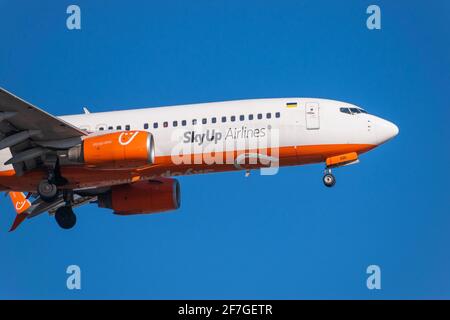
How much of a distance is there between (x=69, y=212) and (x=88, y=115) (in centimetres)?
485

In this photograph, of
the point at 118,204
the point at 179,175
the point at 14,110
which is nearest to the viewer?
the point at 14,110

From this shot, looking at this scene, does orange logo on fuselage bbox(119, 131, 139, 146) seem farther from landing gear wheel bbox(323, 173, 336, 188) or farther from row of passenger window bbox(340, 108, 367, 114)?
row of passenger window bbox(340, 108, 367, 114)

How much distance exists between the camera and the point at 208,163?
50719mm

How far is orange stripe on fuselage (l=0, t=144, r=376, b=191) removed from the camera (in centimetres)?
5069

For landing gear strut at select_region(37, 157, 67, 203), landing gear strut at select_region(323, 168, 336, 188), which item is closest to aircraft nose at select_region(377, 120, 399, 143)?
landing gear strut at select_region(323, 168, 336, 188)

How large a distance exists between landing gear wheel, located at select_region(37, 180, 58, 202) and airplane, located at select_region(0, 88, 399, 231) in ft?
0.15

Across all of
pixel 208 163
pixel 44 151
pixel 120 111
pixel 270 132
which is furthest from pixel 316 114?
pixel 44 151

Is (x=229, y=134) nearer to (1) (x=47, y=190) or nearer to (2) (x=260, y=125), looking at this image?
(2) (x=260, y=125)

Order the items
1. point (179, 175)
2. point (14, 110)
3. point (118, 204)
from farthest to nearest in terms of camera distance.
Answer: point (118, 204) → point (179, 175) → point (14, 110)

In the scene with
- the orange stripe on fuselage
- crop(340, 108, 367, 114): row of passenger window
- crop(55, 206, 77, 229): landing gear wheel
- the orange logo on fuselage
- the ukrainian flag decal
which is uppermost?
the ukrainian flag decal

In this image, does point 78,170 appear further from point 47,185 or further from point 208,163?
point 208,163

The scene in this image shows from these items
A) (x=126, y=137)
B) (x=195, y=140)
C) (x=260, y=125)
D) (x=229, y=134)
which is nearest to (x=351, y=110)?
(x=260, y=125)

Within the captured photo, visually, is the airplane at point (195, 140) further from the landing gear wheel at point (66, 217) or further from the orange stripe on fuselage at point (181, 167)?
the landing gear wheel at point (66, 217)

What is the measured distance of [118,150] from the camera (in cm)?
4869
